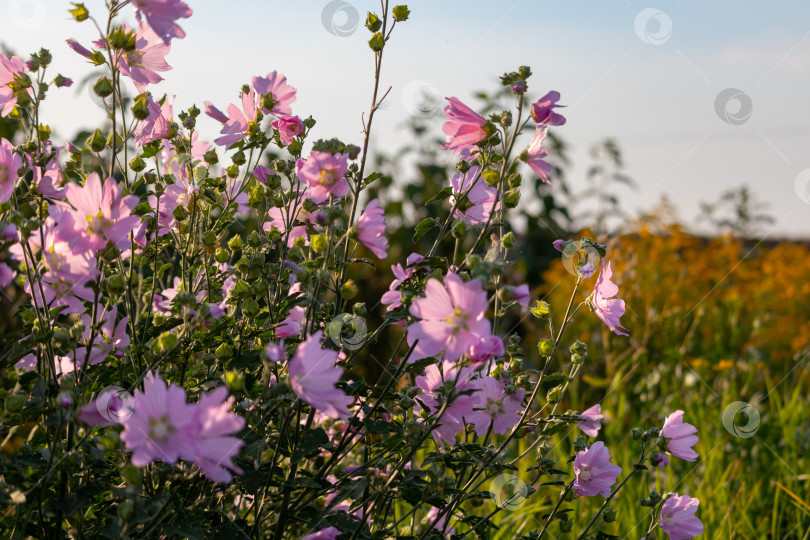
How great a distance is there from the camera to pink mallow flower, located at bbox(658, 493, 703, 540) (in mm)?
1524

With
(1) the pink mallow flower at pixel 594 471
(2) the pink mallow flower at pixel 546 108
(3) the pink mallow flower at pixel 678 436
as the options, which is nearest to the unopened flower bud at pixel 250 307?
(2) the pink mallow flower at pixel 546 108

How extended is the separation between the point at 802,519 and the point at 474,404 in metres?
1.73

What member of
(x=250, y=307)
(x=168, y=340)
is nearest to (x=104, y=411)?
(x=168, y=340)

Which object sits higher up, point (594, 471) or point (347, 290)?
point (347, 290)

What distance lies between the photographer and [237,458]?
1.25 metres

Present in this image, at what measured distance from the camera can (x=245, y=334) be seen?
1.35m

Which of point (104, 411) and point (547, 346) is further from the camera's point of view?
point (547, 346)

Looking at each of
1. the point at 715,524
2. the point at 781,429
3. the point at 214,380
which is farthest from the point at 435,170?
the point at 214,380

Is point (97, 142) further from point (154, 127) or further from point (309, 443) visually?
point (309, 443)

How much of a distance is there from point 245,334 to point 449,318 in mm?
450

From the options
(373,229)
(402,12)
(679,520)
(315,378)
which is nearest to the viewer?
(315,378)

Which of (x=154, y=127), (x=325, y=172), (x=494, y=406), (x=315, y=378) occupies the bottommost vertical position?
(x=315, y=378)

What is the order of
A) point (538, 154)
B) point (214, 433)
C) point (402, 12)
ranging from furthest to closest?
point (402, 12), point (538, 154), point (214, 433)

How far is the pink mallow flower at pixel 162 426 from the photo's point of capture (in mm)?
891
